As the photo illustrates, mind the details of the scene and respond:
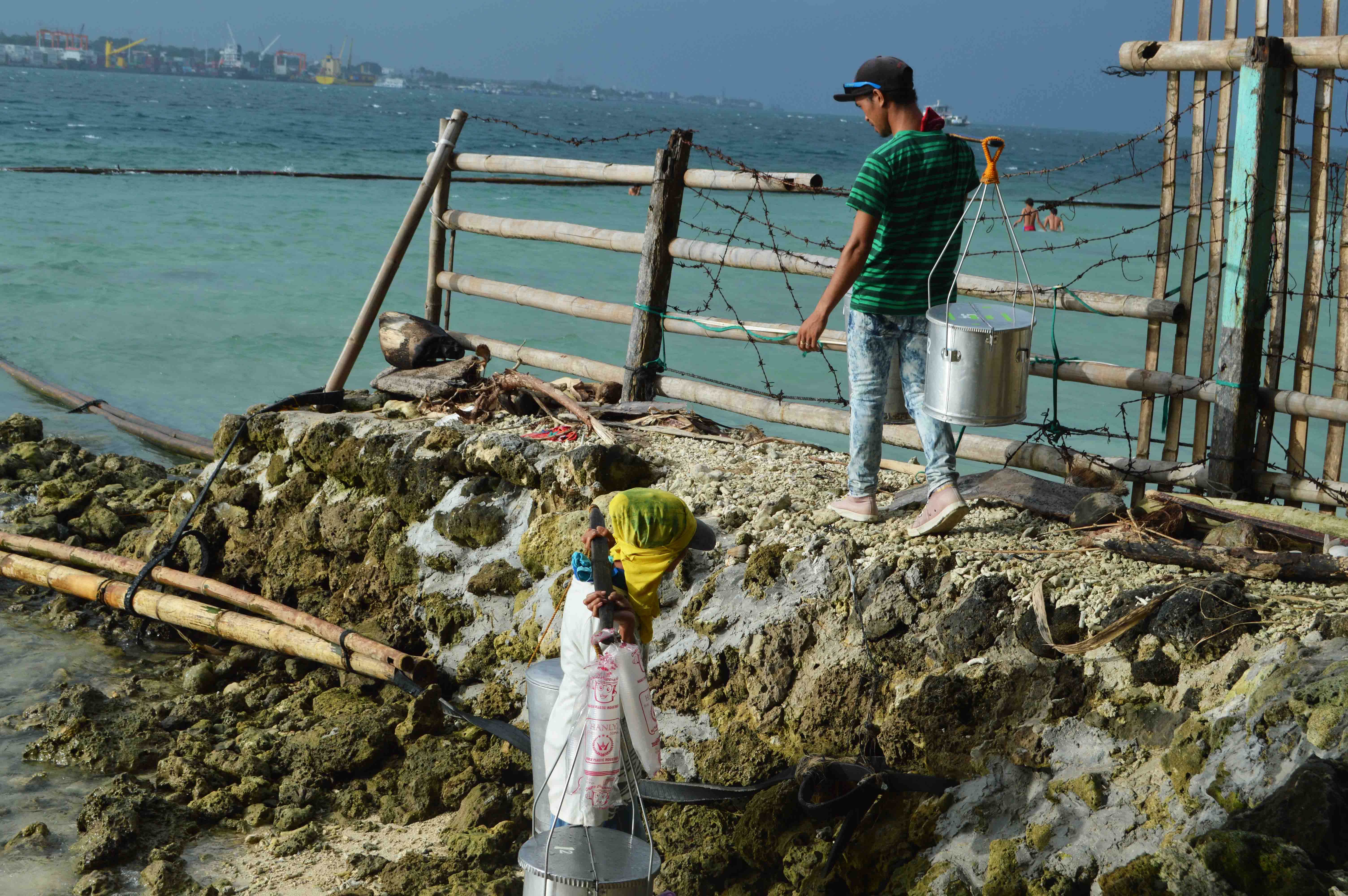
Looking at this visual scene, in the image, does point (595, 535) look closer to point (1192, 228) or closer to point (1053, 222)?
point (1192, 228)

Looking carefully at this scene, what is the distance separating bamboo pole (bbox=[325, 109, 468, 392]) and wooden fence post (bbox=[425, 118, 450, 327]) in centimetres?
5

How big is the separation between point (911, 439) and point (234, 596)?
3.29 metres

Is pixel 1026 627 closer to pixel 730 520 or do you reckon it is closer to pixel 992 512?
pixel 992 512

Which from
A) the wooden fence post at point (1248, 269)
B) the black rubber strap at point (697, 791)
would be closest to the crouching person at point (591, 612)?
the black rubber strap at point (697, 791)

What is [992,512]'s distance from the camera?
160 inches

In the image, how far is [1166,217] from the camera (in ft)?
15.0

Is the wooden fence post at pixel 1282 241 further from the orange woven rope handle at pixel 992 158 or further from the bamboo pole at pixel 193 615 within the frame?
the bamboo pole at pixel 193 615

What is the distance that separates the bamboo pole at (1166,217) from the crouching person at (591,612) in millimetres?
2283

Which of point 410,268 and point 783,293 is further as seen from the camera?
point 410,268

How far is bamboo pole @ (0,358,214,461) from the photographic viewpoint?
8.02 m

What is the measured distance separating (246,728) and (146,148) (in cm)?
3433

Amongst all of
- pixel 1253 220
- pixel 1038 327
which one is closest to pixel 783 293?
pixel 1038 327

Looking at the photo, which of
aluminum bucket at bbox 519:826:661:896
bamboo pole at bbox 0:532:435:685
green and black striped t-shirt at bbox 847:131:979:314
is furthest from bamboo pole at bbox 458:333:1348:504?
aluminum bucket at bbox 519:826:661:896

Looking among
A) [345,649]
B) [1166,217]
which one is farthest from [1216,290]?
[345,649]
